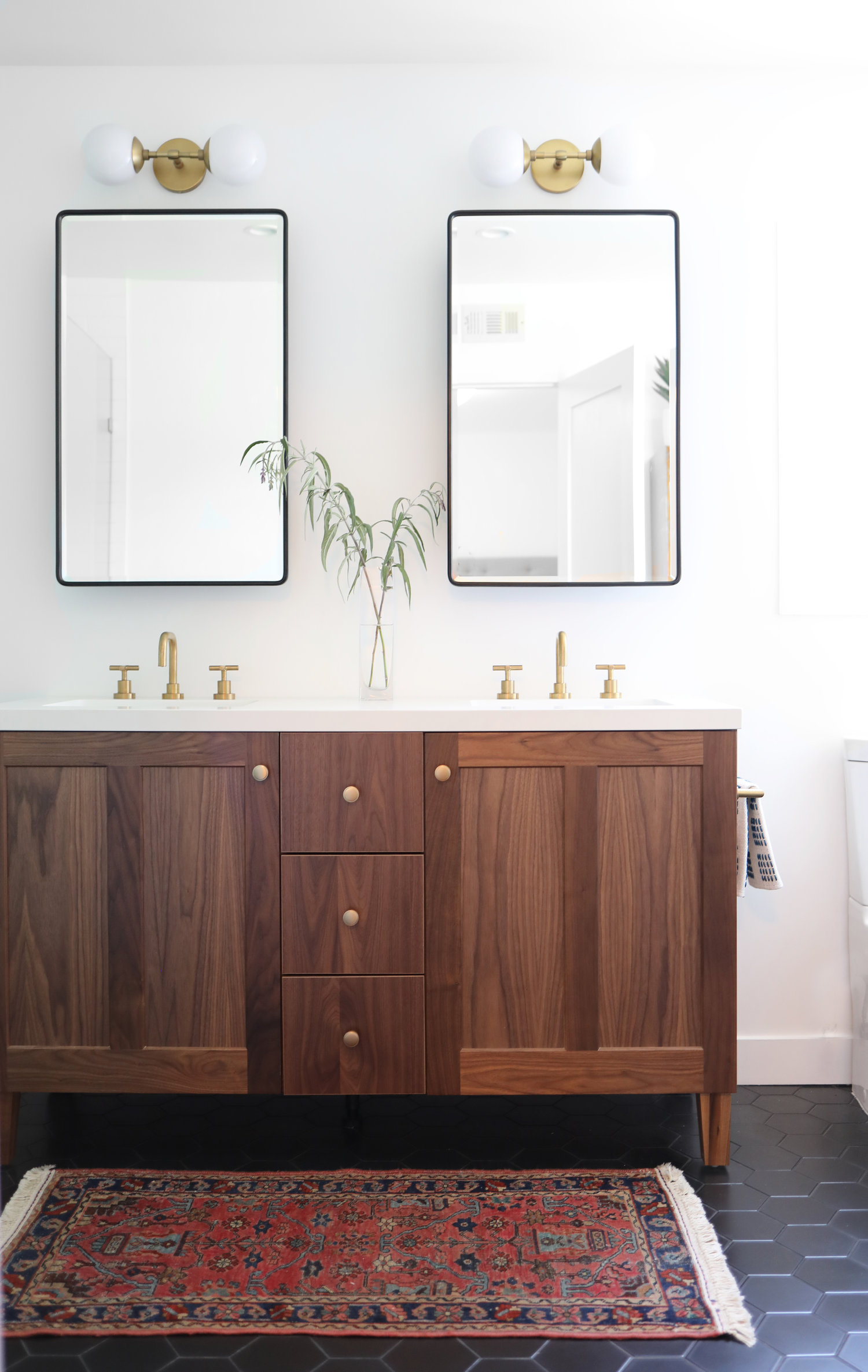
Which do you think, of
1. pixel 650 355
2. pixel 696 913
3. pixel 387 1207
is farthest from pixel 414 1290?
pixel 650 355

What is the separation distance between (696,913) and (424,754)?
58cm

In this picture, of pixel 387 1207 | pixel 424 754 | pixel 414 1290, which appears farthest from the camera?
pixel 424 754

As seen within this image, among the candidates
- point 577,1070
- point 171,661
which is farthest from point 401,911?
point 171,661

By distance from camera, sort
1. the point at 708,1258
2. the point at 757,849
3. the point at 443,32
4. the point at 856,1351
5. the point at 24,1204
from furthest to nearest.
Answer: the point at 443,32, the point at 757,849, the point at 24,1204, the point at 708,1258, the point at 856,1351

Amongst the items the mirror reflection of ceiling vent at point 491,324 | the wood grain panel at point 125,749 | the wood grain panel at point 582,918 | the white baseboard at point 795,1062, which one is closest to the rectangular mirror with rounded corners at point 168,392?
the mirror reflection of ceiling vent at point 491,324

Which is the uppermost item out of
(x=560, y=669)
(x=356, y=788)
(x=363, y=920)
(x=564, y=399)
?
(x=564, y=399)

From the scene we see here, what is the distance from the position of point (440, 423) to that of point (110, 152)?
2.98ft

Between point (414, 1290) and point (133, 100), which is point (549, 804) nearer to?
point (414, 1290)

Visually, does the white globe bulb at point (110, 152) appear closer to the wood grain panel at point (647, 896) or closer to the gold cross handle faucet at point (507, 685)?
the gold cross handle faucet at point (507, 685)

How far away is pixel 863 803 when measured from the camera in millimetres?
2117

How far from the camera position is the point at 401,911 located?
68.9 inches

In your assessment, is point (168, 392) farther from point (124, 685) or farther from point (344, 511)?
point (124, 685)

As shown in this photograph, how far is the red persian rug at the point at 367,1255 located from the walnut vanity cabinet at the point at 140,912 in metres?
0.20

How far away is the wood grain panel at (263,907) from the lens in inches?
69.1
